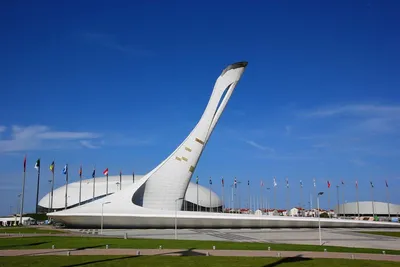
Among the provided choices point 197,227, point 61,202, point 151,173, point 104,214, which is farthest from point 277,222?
point 61,202

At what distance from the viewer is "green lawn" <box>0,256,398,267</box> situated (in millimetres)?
12875

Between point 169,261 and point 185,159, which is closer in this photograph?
point 169,261

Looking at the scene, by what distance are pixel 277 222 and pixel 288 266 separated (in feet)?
94.9

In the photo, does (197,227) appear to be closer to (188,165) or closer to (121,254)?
(188,165)

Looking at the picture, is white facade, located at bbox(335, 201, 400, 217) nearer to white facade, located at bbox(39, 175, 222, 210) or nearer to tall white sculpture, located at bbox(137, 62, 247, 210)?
white facade, located at bbox(39, 175, 222, 210)

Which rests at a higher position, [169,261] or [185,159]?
[185,159]

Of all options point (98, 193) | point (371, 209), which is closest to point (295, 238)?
point (98, 193)

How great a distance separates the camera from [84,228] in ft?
129

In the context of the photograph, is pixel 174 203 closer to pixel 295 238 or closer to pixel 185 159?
pixel 185 159

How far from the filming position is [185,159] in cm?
4394

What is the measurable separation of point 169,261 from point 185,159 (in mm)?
30178

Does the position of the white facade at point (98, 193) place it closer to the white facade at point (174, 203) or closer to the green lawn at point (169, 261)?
the white facade at point (174, 203)

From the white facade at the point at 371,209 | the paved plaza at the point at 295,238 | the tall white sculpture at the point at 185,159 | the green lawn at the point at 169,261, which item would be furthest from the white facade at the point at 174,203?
the white facade at the point at 371,209

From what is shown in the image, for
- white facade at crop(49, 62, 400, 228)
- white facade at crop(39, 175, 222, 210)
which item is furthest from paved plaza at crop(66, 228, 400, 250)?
white facade at crop(39, 175, 222, 210)
